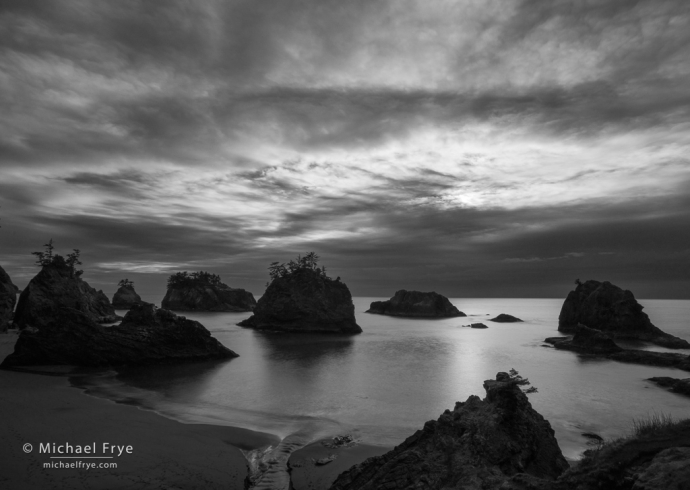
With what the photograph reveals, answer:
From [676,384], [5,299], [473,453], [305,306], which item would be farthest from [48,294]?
[676,384]

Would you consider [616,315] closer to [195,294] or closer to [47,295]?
[47,295]

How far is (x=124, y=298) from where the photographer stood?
5595 inches

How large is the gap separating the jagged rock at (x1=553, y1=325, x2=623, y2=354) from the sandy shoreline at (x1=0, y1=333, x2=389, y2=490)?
51.1 metres

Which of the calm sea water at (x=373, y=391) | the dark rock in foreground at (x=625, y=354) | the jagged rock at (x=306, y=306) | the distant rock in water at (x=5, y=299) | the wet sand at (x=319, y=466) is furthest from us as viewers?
the jagged rock at (x=306, y=306)

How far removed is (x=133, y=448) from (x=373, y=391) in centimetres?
2099

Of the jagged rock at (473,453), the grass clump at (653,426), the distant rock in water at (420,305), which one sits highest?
the grass clump at (653,426)

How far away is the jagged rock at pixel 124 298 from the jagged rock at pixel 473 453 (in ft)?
494

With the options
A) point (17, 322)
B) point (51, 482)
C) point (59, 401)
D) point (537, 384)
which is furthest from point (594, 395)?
point (17, 322)

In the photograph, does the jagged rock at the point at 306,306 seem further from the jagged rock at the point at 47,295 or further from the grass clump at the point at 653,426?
the grass clump at the point at 653,426

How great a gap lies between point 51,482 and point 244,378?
2455 cm

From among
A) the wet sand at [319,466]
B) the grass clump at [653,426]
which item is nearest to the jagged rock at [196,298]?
the wet sand at [319,466]

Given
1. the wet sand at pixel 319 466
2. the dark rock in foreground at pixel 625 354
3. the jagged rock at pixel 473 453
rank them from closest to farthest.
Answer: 1. the jagged rock at pixel 473 453
2. the wet sand at pixel 319 466
3. the dark rock in foreground at pixel 625 354

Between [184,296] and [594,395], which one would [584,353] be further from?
[184,296]

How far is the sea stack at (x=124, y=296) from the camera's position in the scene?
5472 inches
